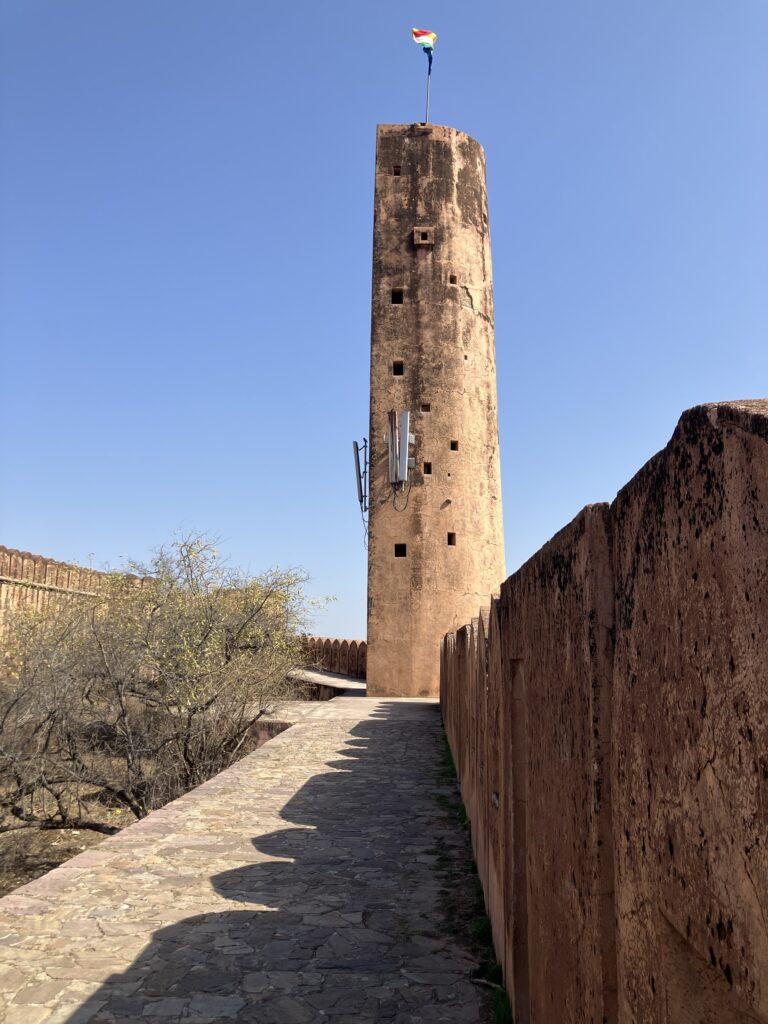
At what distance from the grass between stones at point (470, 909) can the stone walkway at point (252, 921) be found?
2.0 inches

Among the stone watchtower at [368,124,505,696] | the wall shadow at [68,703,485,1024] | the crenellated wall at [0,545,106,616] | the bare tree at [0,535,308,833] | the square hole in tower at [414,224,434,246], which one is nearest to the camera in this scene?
the wall shadow at [68,703,485,1024]

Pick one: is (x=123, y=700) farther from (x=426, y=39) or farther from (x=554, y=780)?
(x=426, y=39)

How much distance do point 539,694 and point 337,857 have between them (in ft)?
12.0

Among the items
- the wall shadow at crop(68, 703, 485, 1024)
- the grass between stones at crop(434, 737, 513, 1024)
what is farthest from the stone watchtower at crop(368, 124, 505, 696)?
the wall shadow at crop(68, 703, 485, 1024)

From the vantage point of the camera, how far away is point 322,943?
13.8 ft

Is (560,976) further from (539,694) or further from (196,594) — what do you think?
(196,594)

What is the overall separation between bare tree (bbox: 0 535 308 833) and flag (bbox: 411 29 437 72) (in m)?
17.6

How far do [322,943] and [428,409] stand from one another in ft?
52.4

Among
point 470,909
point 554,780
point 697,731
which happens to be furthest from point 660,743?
point 470,909

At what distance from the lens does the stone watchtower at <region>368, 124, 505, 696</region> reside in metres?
18.7

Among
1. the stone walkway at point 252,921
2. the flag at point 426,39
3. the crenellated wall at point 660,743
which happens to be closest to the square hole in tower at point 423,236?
the flag at point 426,39

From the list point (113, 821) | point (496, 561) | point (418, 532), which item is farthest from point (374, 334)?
point (113, 821)

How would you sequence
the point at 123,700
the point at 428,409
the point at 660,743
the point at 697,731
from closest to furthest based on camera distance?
1. the point at 697,731
2. the point at 660,743
3. the point at 123,700
4. the point at 428,409

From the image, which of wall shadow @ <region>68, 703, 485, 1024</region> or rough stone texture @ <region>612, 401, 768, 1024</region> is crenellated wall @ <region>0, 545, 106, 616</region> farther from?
rough stone texture @ <region>612, 401, 768, 1024</region>
